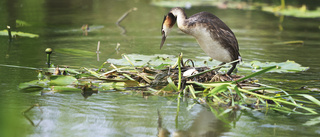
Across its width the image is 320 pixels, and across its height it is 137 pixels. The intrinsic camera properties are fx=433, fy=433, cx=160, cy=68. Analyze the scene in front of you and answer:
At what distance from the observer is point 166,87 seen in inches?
173

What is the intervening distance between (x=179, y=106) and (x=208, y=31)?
0.92 meters

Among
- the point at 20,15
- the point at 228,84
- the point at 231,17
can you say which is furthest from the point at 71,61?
the point at 231,17

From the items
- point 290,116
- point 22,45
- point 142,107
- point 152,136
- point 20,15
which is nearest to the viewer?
point 152,136

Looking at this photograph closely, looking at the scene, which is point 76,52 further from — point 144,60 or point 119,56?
point 144,60

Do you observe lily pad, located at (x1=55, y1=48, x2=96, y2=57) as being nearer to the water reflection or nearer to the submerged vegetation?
the submerged vegetation

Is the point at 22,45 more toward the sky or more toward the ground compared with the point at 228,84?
more toward the sky

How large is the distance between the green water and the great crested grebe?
2.47ft

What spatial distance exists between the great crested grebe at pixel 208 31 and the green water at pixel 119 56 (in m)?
0.75

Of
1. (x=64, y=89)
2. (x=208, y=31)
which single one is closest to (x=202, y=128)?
(x=208, y=31)

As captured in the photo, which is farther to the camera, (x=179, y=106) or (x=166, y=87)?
(x=166, y=87)

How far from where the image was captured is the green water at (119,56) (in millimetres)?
3207

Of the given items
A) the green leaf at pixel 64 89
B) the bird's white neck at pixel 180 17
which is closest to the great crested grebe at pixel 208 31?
the bird's white neck at pixel 180 17

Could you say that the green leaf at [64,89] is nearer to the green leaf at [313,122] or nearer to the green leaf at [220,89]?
the green leaf at [220,89]

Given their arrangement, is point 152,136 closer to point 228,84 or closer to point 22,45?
point 228,84
